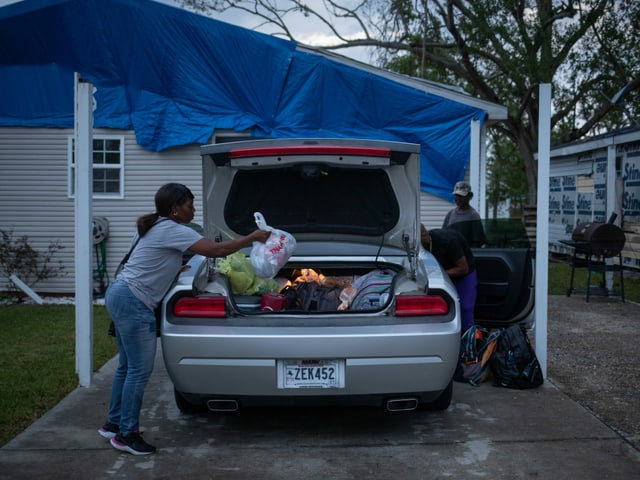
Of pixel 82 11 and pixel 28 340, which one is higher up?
pixel 82 11

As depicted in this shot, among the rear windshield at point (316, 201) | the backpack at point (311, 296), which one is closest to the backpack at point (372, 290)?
the backpack at point (311, 296)

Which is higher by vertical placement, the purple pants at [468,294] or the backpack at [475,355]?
the purple pants at [468,294]

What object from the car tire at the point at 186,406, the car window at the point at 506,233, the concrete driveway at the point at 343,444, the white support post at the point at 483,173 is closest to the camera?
the concrete driveway at the point at 343,444

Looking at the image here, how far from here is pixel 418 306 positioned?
4660 mm

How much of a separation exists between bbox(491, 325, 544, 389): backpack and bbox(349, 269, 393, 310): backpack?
1.48 metres

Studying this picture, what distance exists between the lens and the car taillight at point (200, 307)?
4.67 metres

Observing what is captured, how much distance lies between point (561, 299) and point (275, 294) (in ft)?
26.5

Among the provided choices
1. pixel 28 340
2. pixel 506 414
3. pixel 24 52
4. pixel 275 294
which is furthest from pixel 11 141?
pixel 506 414

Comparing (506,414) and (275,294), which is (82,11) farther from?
(506,414)

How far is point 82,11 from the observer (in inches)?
440

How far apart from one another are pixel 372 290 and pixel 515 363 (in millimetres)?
1792

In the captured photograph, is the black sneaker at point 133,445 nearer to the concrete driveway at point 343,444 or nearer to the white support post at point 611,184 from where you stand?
the concrete driveway at point 343,444

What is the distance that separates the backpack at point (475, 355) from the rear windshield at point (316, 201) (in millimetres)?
1396

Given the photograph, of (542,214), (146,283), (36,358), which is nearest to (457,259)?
(542,214)
